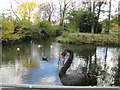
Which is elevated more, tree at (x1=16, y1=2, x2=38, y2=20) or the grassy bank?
tree at (x1=16, y1=2, x2=38, y2=20)

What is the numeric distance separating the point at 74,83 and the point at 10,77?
86 cm

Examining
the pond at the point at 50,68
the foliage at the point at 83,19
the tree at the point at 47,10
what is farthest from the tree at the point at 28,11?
the foliage at the point at 83,19

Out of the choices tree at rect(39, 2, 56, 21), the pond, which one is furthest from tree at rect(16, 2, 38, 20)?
the pond

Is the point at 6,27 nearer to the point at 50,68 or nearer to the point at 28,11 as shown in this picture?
the point at 28,11

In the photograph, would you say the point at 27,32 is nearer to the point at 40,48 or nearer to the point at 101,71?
the point at 40,48

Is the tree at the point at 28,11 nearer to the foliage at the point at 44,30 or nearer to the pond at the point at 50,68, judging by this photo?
the foliage at the point at 44,30

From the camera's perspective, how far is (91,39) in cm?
324

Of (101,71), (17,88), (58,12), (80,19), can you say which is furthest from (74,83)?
(80,19)

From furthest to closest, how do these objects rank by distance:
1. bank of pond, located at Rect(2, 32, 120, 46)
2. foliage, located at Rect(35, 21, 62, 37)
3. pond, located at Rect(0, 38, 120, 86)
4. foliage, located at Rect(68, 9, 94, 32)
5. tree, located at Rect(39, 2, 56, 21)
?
1. foliage, located at Rect(68, 9, 94, 32)
2. bank of pond, located at Rect(2, 32, 120, 46)
3. foliage, located at Rect(35, 21, 62, 37)
4. tree, located at Rect(39, 2, 56, 21)
5. pond, located at Rect(0, 38, 120, 86)

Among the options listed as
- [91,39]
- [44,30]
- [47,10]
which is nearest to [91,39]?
[91,39]

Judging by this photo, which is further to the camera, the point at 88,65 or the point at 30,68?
the point at 88,65

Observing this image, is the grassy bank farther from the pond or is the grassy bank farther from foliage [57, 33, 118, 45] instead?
the pond

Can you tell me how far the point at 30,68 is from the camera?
1.86 metres

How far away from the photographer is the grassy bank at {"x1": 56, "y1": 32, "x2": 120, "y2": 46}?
9.93 feet
